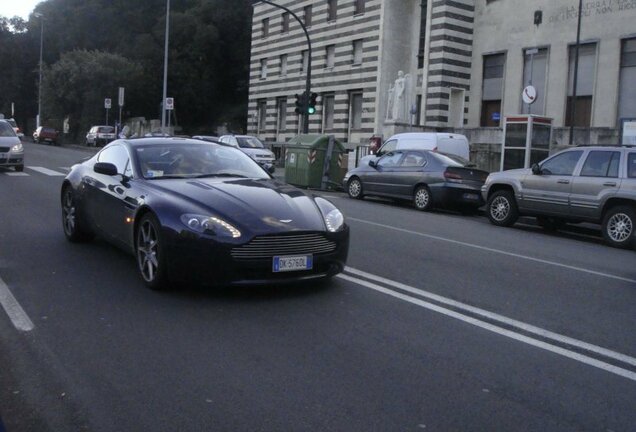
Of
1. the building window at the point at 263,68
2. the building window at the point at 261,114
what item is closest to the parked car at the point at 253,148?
the building window at the point at 261,114

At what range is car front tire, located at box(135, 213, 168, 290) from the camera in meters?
6.67

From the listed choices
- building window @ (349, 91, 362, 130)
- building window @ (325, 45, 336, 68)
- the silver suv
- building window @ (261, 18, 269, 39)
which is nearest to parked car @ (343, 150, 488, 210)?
the silver suv

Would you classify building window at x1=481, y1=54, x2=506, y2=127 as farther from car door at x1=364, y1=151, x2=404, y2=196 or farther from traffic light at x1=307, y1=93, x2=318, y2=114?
car door at x1=364, y1=151, x2=404, y2=196

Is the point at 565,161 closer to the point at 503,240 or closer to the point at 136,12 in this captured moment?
the point at 503,240

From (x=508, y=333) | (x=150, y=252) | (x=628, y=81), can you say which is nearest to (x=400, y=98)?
(x=628, y=81)

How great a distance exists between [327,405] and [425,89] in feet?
111

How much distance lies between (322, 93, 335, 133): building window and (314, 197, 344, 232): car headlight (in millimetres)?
36730

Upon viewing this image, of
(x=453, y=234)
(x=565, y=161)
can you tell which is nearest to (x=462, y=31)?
(x=565, y=161)

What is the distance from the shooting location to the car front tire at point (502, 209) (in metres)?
14.7

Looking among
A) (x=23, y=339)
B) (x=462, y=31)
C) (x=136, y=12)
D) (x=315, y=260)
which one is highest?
(x=136, y=12)

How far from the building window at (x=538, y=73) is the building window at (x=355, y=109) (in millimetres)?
10666

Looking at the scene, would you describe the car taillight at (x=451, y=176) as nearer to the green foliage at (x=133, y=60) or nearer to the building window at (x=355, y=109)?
the building window at (x=355, y=109)

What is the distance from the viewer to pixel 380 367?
16.0 feet

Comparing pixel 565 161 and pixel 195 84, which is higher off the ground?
pixel 195 84
